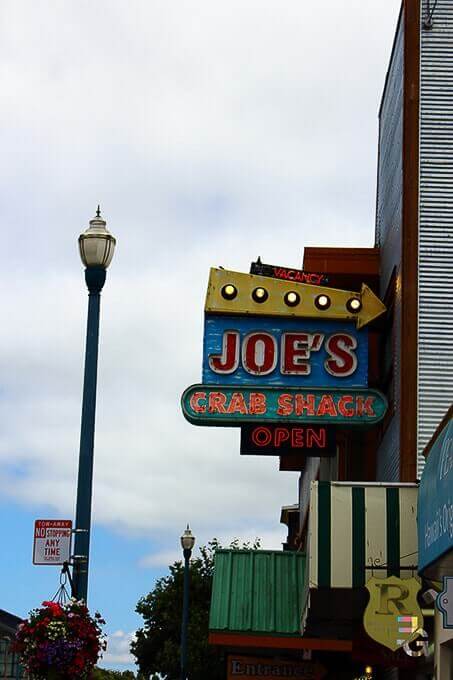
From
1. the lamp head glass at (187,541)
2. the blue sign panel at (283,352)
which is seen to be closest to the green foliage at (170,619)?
the lamp head glass at (187,541)

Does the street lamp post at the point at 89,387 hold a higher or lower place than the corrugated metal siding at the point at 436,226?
lower

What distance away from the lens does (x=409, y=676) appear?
23125mm

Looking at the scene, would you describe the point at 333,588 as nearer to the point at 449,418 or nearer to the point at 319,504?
the point at 319,504

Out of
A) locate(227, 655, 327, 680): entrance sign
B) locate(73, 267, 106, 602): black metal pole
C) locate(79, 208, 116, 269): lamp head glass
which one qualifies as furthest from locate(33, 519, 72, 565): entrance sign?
locate(227, 655, 327, 680): entrance sign

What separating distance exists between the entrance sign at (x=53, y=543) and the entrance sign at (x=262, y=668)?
12997 mm

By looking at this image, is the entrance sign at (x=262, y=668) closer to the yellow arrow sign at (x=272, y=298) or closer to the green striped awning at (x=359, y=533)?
the yellow arrow sign at (x=272, y=298)

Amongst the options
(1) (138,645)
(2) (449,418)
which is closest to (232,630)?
(2) (449,418)

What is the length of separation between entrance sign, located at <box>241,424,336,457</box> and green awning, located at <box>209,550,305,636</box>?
249 cm

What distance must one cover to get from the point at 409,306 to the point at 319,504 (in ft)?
14.9

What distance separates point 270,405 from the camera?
2488 cm

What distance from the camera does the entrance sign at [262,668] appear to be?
2702 centimetres

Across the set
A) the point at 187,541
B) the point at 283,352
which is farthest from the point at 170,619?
the point at 283,352

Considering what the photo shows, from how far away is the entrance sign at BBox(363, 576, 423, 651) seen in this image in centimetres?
1792

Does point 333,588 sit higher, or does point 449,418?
point 449,418
